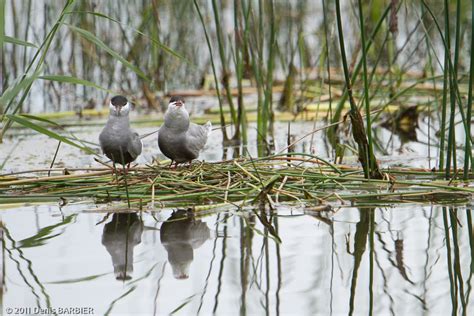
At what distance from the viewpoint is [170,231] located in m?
3.89

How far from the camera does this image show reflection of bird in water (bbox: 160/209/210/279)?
3.34 m

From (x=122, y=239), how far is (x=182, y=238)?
0.24 meters

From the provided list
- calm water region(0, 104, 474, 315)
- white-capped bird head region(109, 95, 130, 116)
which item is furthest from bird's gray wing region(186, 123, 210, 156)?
calm water region(0, 104, 474, 315)

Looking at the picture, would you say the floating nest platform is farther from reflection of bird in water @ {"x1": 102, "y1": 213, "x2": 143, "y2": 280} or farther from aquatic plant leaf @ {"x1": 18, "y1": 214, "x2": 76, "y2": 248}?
aquatic plant leaf @ {"x1": 18, "y1": 214, "x2": 76, "y2": 248}

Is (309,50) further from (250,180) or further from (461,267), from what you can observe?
(461,267)

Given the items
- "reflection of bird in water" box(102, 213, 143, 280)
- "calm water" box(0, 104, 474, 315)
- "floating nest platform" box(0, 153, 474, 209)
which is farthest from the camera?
"floating nest platform" box(0, 153, 474, 209)

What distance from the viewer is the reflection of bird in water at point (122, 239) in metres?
3.31

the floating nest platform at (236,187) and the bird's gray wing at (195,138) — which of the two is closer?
the floating nest platform at (236,187)

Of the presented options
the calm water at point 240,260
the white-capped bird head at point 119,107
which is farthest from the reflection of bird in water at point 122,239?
the white-capped bird head at point 119,107

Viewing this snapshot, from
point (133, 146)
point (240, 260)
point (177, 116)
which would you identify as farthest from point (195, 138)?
point (240, 260)

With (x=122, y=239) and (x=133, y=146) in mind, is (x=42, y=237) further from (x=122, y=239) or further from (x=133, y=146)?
(x=133, y=146)

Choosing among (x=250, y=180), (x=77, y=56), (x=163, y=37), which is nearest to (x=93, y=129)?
(x=163, y=37)

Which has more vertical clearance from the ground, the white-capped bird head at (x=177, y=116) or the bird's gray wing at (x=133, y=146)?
the white-capped bird head at (x=177, y=116)

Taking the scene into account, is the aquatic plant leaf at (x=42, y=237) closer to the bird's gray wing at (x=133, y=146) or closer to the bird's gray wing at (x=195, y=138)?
the bird's gray wing at (x=133, y=146)
